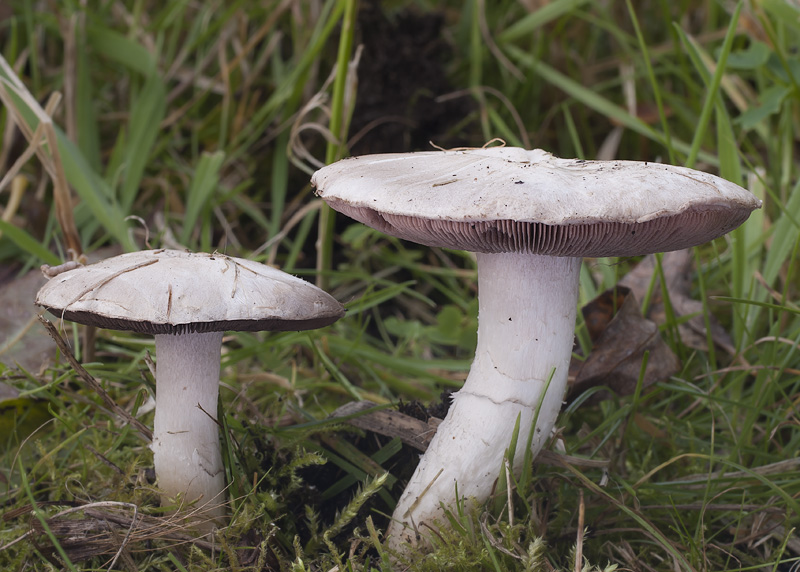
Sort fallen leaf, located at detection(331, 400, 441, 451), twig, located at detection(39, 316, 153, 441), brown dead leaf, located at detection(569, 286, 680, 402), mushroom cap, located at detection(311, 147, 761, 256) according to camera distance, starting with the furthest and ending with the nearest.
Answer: brown dead leaf, located at detection(569, 286, 680, 402) < fallen leaf, located at detection(331, 400, 441, 451) < twig, located at detection(39, 316, 153, 441) < mushroom cap, located at detection(311, 147, 761, 256)

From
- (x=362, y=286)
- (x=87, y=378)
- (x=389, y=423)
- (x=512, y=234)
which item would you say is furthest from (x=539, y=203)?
(x=362, y=286)

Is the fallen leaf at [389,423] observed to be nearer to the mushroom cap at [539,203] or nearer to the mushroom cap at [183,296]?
the mushroom cap at [183,296]

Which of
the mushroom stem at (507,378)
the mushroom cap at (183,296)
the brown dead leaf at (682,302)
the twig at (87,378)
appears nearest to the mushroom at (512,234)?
the mushroom stem at (507,378)

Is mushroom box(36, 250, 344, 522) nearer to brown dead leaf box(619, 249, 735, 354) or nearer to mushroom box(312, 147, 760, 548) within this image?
mushroom box(312, 147, 760, 548)

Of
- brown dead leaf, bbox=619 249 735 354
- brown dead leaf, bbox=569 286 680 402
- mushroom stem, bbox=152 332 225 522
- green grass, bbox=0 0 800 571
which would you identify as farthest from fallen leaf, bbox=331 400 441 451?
brown dead leaf, bbox=619 249 735 354

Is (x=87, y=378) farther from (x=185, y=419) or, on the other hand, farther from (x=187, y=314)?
(x=187, y=314)
